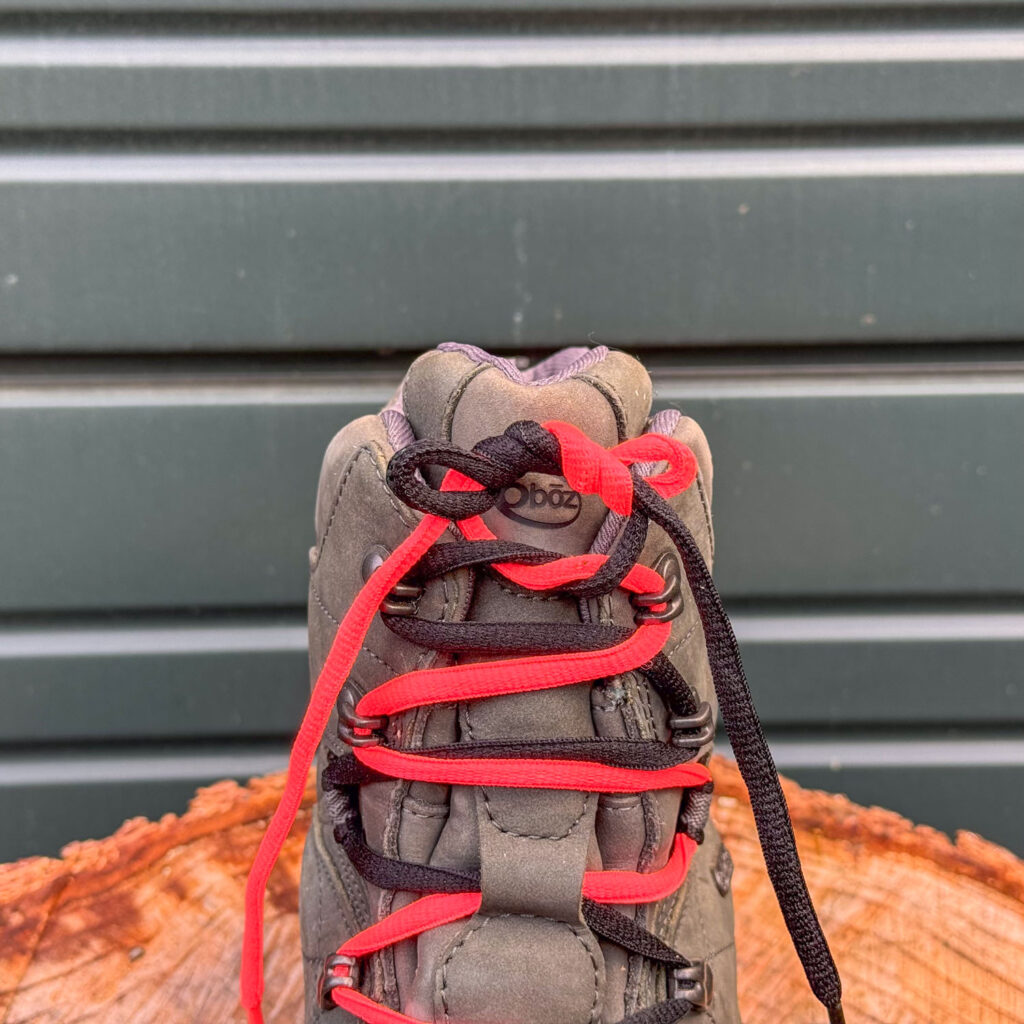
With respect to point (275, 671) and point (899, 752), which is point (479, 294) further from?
point (899, 752)

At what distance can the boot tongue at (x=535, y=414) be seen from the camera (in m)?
0.60

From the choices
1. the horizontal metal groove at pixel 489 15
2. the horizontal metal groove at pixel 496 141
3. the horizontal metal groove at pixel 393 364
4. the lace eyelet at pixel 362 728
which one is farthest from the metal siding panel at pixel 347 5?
the lace eyelet at pixel 362 728

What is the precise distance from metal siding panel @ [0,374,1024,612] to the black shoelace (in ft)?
1.49

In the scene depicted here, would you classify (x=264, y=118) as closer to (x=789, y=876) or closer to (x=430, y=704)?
(x=430, y=704)

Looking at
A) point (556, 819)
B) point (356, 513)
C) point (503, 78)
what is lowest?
point (556, 819)

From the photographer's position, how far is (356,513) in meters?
0.65

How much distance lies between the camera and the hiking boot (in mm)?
582

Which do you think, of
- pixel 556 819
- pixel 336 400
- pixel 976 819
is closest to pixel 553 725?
pixel 556 819

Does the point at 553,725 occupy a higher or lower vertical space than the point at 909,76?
lower

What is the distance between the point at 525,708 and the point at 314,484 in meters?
0.52

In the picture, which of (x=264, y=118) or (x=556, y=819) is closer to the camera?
(x=556, y=819)

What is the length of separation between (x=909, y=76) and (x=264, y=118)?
0.72m

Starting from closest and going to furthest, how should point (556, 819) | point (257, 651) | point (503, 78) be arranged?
point (556, 819) → point (503, 78) → point (257, 651)

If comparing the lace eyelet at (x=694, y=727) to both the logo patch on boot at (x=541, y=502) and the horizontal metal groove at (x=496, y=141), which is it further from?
the horizontal metal groove at (x=496, y=141)
